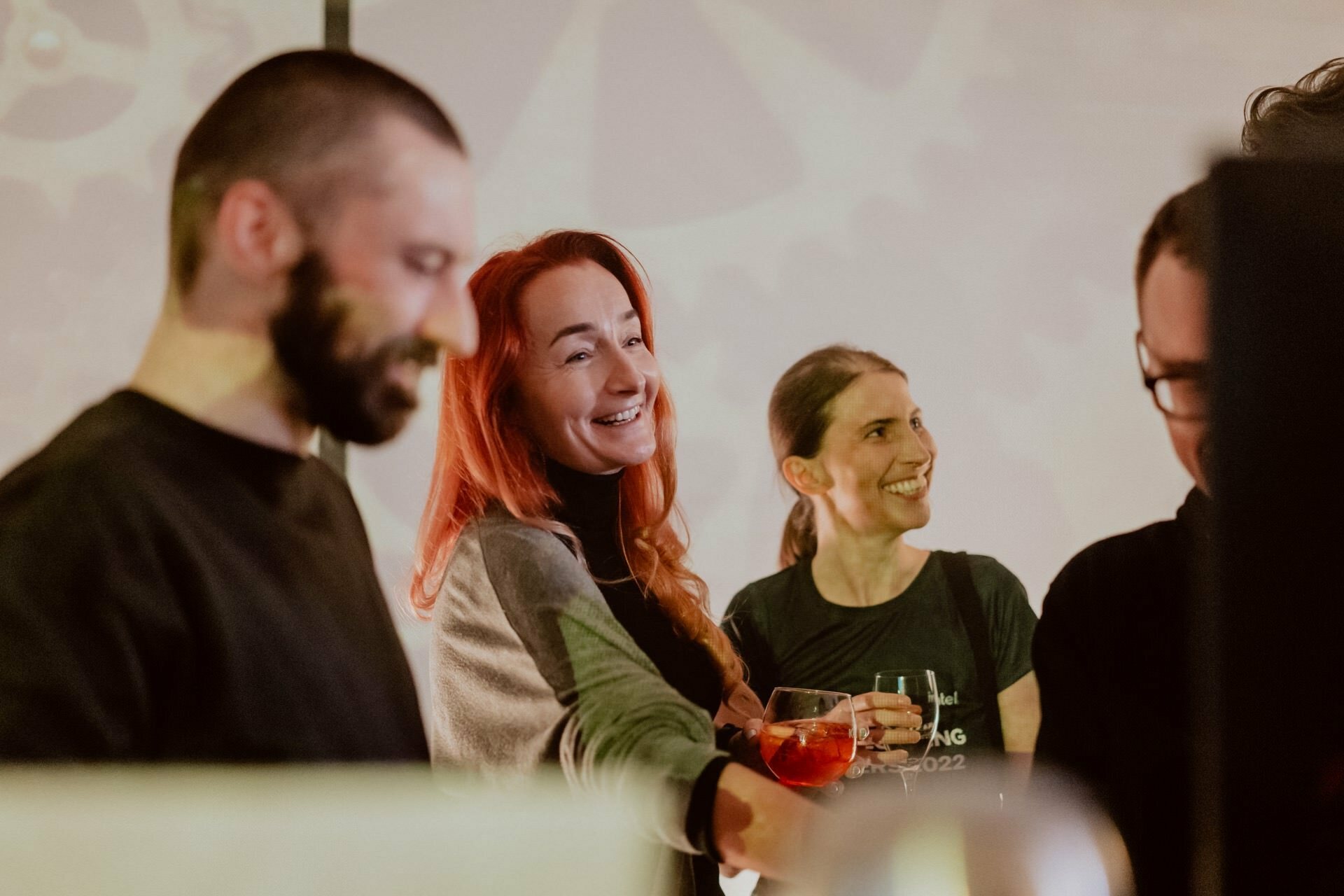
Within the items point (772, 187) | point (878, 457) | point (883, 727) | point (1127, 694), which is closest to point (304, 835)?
point (883, 727)

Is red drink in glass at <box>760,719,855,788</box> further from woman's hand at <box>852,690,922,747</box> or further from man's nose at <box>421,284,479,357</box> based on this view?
man's nose at <box>421,284,479,357</box>

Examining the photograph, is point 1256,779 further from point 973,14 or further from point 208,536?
point 973,14

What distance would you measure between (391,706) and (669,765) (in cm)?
37

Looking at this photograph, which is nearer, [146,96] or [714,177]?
[146,96]

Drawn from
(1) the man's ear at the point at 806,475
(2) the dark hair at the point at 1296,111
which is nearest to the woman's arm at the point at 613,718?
(1) the man's ear at the point at 806,475

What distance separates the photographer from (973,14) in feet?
6.16

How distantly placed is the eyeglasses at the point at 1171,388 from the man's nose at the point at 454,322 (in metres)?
1.10

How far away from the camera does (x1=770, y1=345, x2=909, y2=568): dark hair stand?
1.72 m

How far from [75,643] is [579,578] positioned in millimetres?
617

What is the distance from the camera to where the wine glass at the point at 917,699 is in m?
1.69

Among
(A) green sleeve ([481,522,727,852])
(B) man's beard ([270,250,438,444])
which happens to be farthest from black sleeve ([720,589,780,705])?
(B) man's beard ([270,250,438,444])

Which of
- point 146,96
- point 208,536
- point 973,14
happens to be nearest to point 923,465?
point 973,14

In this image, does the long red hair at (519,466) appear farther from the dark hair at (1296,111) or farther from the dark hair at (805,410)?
the dark hair at (1296,111)

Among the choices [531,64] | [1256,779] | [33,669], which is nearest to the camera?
[1256,779]
